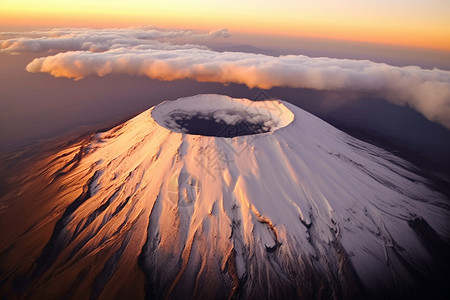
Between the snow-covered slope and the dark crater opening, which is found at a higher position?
the dark crater opening

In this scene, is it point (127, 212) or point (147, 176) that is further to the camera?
point (147, 176)

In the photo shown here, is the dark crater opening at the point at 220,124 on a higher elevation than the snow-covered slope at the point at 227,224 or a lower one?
higher

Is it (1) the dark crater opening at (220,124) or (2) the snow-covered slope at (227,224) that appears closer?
(2) the snow-covered slope at (227,224)

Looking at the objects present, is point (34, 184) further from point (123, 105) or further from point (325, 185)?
point (123, 105)

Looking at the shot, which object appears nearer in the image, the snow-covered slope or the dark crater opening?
the snow-covered slope

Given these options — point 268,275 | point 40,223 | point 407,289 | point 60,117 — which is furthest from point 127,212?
point 60,117
